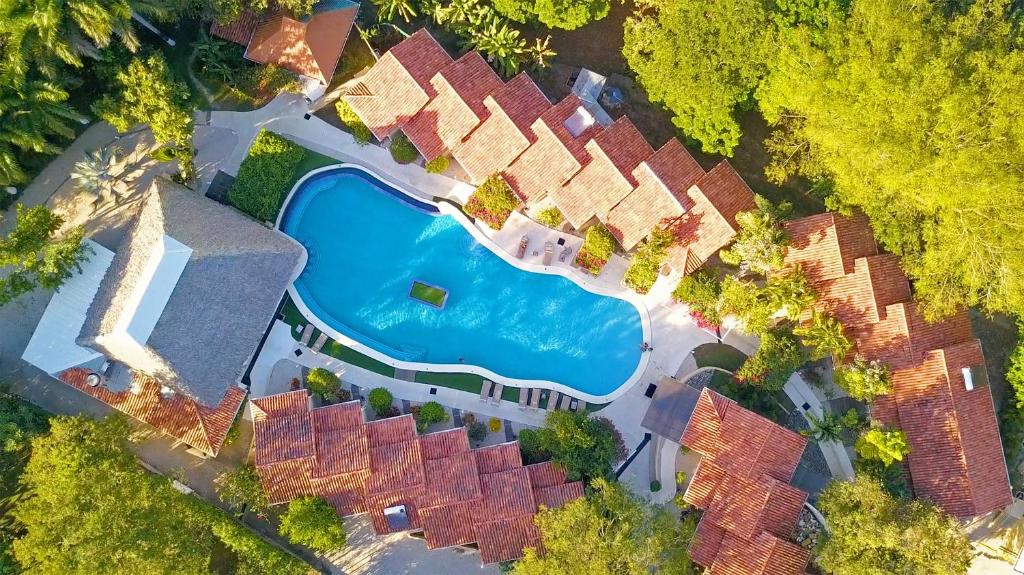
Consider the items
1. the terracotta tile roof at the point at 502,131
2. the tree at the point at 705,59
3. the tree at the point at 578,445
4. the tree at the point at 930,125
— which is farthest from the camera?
the terracotta tile roof at the point at 502,131

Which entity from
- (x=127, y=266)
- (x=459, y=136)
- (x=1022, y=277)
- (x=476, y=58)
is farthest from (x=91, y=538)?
(x=1022, y=277)

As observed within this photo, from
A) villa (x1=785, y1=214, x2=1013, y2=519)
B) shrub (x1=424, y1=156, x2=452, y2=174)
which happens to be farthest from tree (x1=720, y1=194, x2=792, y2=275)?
shrub (x1=424, y1=156, x2=452, y2=174)

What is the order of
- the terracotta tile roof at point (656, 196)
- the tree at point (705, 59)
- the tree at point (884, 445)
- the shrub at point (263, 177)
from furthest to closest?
the shrub at point (263, 177) → the terracotta tile roof at point (656, 196) → the tree at point (705, 59) → the tree at point (884, 445)

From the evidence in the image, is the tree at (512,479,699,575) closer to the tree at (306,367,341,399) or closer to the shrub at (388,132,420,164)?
the tree at (306,367,341,399)

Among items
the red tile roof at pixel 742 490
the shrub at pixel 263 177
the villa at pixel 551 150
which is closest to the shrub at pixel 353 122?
the villa at pixel 551 150

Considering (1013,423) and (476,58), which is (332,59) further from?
(1013,423)

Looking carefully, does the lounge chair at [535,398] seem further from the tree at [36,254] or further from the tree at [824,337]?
the tree at [36,254]

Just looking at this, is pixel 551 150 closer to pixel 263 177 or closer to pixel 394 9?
pixel 394 9

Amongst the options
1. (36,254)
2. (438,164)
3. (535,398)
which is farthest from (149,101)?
(535,398)
